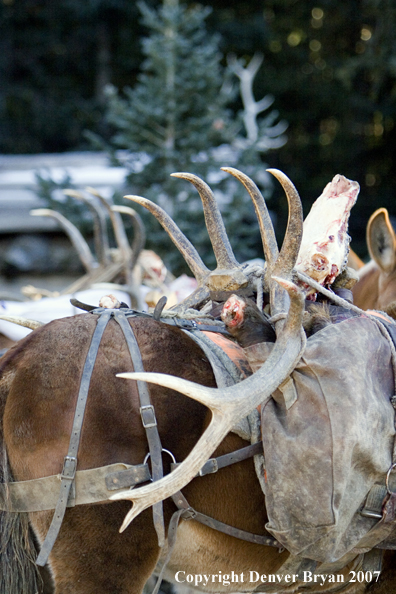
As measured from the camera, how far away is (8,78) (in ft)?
38.2

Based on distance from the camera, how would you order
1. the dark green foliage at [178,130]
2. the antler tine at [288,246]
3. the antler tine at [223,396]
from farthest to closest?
the dark green foliage at [178,130] → the antler tine at [288,246] → the antler tine at [223,396]

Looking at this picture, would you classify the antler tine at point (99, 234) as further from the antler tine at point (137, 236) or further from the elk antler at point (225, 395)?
the elk antler at point (225, 395)

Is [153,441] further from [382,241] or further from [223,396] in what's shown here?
[382,241]

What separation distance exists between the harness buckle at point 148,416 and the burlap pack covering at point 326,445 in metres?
0.33

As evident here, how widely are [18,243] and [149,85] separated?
8.27ft

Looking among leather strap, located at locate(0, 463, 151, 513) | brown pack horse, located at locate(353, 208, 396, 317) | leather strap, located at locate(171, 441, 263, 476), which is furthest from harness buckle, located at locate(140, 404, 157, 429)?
brown pack horse, located at locate(353, 208, 396, 317)

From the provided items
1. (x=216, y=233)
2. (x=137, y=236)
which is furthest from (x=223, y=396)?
(x=137, y=236)

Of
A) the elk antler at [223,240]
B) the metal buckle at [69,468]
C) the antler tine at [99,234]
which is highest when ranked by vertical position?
the elk antler at [223,240]

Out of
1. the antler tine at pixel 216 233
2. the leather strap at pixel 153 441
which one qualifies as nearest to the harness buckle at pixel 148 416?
the leather strap at pixel 153 441

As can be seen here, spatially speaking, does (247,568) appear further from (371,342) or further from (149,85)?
(149,85)

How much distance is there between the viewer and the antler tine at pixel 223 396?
5.07ft

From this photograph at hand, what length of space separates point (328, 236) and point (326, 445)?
714 millimetres

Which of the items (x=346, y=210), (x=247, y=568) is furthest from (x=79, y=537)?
(x=346, y=210)

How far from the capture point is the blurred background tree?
10.9 metres
